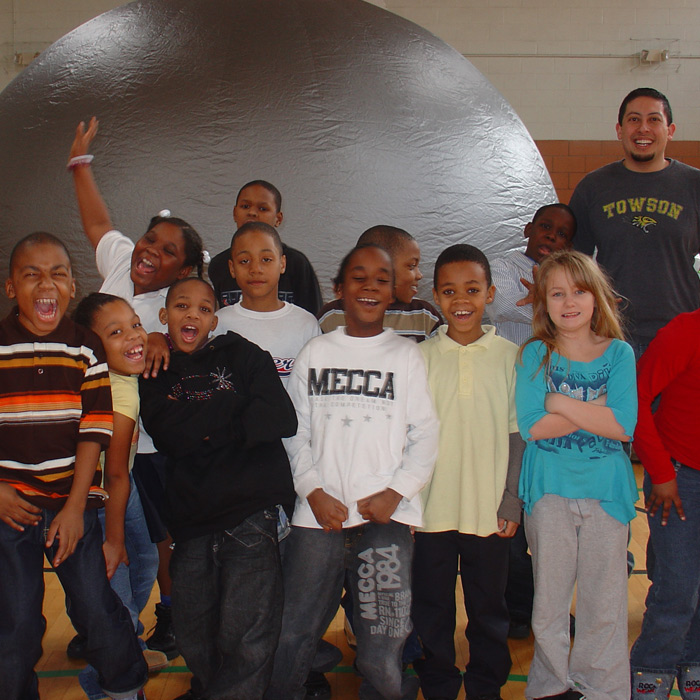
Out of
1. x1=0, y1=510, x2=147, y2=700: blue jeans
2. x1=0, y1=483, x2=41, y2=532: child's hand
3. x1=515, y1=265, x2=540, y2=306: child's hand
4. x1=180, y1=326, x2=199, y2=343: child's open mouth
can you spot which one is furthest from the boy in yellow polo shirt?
x1=0, y1=483, x2=41, y2=532: child's hand

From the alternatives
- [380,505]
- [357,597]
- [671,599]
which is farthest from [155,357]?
[671,599]

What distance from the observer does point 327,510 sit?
77.5 inches

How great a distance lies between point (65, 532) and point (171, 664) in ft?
2.69

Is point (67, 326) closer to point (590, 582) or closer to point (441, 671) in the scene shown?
point (441, 671)

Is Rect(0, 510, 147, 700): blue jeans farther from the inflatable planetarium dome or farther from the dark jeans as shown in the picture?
the inflatable planetarium dome

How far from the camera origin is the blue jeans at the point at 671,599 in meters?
2.15

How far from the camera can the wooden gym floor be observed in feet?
7.69

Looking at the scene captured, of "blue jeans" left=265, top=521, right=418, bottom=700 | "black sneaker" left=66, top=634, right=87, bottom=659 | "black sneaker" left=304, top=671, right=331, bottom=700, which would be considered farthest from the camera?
"black sneaker" left=66, top=634, right=87, bottom=659

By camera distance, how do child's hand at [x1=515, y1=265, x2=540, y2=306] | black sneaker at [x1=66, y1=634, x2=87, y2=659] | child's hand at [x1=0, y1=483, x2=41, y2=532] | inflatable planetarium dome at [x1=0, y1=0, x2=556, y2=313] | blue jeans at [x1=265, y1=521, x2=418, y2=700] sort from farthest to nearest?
inflatable planetarium dome at [x1=0, y1=0, x2=556, y2=313] < child's hand at [x1=515, y1=265, x2=540, y2=306] < black sneaker at [x1=66, y1=634, x2=87, y2=659] < blue jeans at [x1=265, y1=521, x2=418, y2=700] < child's hand at [x1=0, y1=483, x2=41, y2=532]

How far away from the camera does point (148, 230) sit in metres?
2.68

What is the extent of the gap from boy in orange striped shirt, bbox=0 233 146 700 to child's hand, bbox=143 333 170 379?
0.14 meters

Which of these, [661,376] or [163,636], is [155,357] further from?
[661,376]

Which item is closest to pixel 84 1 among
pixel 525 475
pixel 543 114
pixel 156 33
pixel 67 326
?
pixel 543 114

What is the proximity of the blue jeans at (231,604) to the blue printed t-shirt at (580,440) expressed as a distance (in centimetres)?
74
